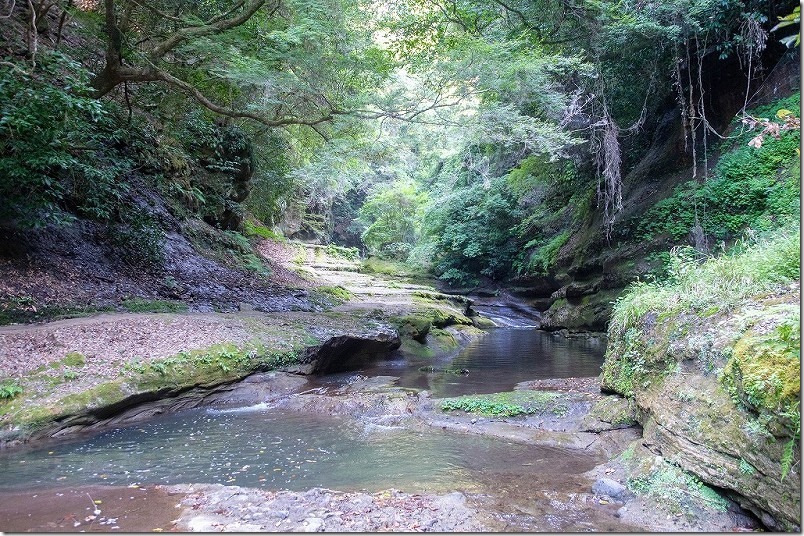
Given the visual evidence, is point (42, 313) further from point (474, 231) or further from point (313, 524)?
point (474, 231)

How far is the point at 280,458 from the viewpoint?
5562mm

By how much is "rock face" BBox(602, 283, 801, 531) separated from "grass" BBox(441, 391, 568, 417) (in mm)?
1522

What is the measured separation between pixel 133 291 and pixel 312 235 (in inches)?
952

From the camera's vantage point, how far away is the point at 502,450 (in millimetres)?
5836

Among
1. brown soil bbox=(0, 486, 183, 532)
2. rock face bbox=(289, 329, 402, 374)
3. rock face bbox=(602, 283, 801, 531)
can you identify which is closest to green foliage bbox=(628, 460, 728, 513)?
rock face bbox=(602, 283, 801, 531)

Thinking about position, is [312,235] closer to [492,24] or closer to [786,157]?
[492,24]

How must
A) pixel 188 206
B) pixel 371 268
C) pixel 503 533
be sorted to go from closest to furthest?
pixel 503 533 → pixel 188 206 → pixel 371 268

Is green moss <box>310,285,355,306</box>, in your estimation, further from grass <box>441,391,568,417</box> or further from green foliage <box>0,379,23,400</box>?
green foliage <box>0,379,23,400</box>

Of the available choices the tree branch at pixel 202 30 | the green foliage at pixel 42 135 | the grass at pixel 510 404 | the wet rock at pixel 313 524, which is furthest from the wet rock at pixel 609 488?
the tree branch at pixel 202 30

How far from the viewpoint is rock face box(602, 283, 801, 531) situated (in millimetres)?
3303

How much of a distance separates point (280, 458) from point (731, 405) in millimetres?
4663

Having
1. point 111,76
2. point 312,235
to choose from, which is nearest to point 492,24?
point 111,76

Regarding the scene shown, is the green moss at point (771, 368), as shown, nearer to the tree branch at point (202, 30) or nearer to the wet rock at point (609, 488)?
the wet rock at point (609, 488)

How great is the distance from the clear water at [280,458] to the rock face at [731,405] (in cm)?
118
